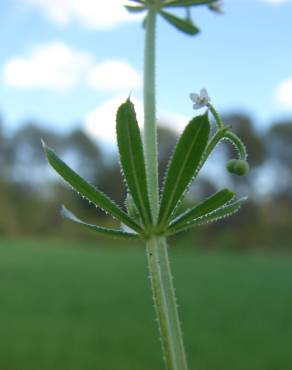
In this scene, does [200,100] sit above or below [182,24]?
below

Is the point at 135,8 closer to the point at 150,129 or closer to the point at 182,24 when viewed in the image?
the point at 182,24

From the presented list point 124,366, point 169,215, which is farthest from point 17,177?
point 169,215

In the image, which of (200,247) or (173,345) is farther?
(200,247)

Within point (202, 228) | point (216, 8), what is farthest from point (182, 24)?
point (202, 228)

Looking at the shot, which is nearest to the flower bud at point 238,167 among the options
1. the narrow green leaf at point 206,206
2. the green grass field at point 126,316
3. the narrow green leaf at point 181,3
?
the narrow green leaf at point 206,206

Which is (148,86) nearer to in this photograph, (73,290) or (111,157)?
(73,290)

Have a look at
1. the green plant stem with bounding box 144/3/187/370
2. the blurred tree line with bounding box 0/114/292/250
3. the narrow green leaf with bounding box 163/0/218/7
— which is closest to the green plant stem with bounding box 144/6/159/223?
the green plant stem with bounding box 144/3/187/370
